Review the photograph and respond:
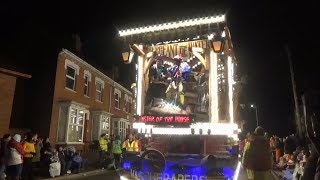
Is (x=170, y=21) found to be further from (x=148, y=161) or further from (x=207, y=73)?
(x=148, y=161)

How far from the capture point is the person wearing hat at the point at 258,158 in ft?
20.5

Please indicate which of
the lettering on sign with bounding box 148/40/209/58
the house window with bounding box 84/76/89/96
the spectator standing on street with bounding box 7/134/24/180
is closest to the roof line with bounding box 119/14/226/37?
the lettering on sign with bounding box 148/40/209/58

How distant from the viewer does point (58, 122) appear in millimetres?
18531

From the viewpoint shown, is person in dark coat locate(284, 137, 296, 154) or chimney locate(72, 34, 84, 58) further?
chimney locate(72, 34, 84, 58)

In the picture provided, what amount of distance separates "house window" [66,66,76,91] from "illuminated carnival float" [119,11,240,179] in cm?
1005

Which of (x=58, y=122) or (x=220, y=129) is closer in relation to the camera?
(x=220, y=129)

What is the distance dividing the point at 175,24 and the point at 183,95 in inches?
99.6

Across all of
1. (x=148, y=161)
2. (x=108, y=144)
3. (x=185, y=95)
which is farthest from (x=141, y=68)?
(x=108, y=144)

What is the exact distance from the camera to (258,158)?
6266mm

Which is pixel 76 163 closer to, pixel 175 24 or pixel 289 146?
pixel 175 24

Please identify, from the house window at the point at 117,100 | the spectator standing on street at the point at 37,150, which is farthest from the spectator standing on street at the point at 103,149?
the house window at the point at 117,100

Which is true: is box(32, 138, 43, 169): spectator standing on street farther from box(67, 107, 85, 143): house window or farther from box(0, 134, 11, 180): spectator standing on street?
box(67, 107, 85, 143): house window

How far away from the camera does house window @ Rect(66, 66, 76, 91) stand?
20.0 metres

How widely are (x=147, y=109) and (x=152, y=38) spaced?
2.49 meters
